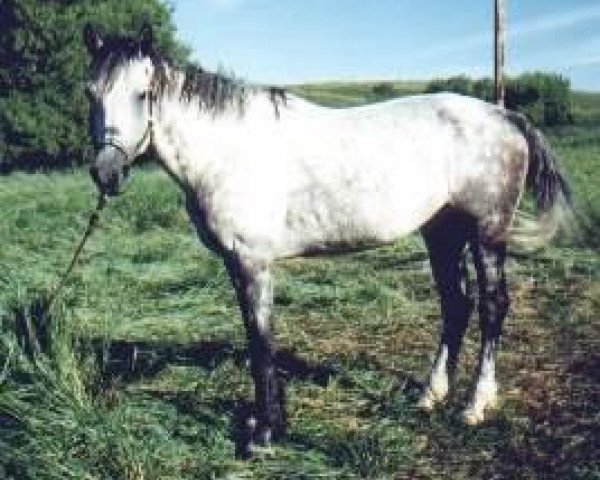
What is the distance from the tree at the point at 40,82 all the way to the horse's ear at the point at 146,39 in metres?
21.6

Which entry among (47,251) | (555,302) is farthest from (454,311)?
(47,251)

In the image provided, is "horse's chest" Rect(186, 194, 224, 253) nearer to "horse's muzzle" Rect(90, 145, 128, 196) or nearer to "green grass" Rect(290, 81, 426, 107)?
"horse's muzzle" Rect(90, 145, 128, 196)

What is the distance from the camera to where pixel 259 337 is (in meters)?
5.23

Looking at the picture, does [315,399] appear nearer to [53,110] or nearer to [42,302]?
[42,302]

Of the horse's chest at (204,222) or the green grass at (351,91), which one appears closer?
the horse's chest at (204,222)

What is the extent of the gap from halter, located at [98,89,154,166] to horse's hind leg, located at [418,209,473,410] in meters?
2.17

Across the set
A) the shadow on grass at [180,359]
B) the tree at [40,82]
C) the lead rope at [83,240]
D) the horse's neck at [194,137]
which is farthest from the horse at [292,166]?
the tree at [40,82]

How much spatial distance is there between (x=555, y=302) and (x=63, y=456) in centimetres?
548

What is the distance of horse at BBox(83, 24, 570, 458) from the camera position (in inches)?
196

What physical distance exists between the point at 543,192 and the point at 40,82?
22.8 metres

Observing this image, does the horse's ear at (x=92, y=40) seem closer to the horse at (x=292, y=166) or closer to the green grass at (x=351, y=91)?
the horse at (x=292, y=166)

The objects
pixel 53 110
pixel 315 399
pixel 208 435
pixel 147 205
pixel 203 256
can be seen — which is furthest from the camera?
pixel 53 110

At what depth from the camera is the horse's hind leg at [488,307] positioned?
18.7 ft

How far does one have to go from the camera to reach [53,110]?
25797mm
